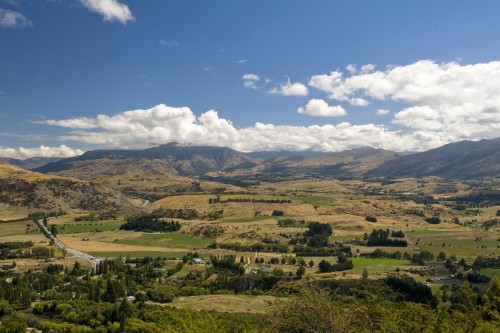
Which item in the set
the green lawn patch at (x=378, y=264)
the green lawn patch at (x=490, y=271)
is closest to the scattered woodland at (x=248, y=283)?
the green lawn patch at (x=490, y=271)

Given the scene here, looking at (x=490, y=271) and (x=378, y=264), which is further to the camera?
(x=378, y=264)

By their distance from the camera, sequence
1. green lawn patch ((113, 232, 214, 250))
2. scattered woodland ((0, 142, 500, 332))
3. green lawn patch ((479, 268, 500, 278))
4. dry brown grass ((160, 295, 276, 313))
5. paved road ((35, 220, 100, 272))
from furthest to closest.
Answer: green lawn patch ((113, 232, 214, 250))
paved road ((35, 220, 100, 272))
green lawn patch ((479, 268, 500, 278))
dry brown grass ((160, 295, 276, 313))
scattered woodland ((0, 142, 500, 332))

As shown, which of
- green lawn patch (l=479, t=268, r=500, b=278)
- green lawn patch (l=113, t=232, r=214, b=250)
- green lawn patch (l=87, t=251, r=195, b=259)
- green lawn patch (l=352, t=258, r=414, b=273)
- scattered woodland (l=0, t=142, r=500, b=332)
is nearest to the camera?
scattered woodland (l=0, t=142, r=500, b=332)

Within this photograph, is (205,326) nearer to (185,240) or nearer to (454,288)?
(454,288)

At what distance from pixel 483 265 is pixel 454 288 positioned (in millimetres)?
34152

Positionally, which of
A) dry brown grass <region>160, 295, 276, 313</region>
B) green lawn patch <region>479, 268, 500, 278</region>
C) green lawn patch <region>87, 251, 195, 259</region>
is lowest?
green lawn patch <region>479, 268, 500, 278</region>

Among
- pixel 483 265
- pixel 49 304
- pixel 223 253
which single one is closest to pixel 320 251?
pixel 223 253

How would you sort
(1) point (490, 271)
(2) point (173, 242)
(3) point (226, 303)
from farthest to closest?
1. (2) point (173, 242)
2. (1) point (490, 271)
3. (3) point (226, 303)

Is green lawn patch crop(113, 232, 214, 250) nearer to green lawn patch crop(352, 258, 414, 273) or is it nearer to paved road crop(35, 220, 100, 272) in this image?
paved road crop(35, 220, 100, 272)

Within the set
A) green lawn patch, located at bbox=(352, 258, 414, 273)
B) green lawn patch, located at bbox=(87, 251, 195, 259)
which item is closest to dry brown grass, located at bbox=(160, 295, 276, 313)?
green lawn patch, located at bbox=(352, 258, 414, 273)

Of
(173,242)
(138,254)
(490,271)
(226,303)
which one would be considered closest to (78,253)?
(138,254)

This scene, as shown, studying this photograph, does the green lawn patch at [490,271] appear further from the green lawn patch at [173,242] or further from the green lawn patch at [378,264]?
the green lawn patch at [173,242]

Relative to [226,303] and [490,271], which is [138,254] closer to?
[226,303]

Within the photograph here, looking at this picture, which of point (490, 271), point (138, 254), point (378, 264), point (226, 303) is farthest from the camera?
point (138, 254)
